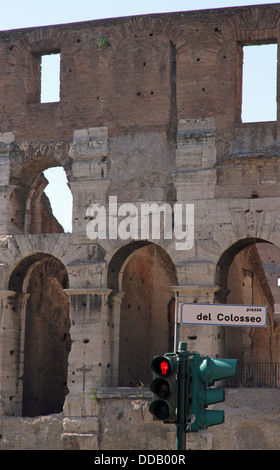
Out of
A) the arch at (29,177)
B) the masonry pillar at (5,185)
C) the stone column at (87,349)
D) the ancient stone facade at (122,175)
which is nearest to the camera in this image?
the ancient stone facade at (122,175)

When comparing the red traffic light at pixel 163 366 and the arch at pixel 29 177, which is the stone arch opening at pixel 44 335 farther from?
the red traffic light at pixel 163 366

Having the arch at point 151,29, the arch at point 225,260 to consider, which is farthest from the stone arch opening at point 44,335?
the arch at point 151,29

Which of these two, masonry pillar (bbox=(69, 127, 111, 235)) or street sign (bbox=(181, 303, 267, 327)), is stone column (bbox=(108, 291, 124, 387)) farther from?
street sign (bbox=(181, 303, 267, 327))

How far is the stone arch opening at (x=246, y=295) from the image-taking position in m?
17.5

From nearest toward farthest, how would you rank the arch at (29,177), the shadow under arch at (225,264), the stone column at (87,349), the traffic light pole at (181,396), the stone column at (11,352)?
the traffic light pole at (181,396) < the shadow under arch at (225,264) < the stone column at (87,349) < the stone column at (11,352) < the arch at (29,177)

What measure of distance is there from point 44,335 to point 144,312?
2.21m

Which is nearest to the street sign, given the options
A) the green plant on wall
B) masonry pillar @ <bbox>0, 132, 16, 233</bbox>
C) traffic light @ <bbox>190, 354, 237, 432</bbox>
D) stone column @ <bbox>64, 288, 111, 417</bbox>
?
traffic light @ <bbox>190, 354, 237, 432</bbox>

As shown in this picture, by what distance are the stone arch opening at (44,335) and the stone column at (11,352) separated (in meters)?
0.19

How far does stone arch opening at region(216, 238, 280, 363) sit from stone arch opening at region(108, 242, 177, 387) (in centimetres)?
173

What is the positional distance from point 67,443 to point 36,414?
2959 millimetres

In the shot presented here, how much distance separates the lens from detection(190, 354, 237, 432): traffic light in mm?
8148

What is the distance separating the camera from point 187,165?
1738 cm

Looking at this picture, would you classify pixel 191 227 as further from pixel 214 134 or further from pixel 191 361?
pixel 191 361

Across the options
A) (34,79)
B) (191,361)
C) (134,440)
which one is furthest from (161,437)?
(191,361)
